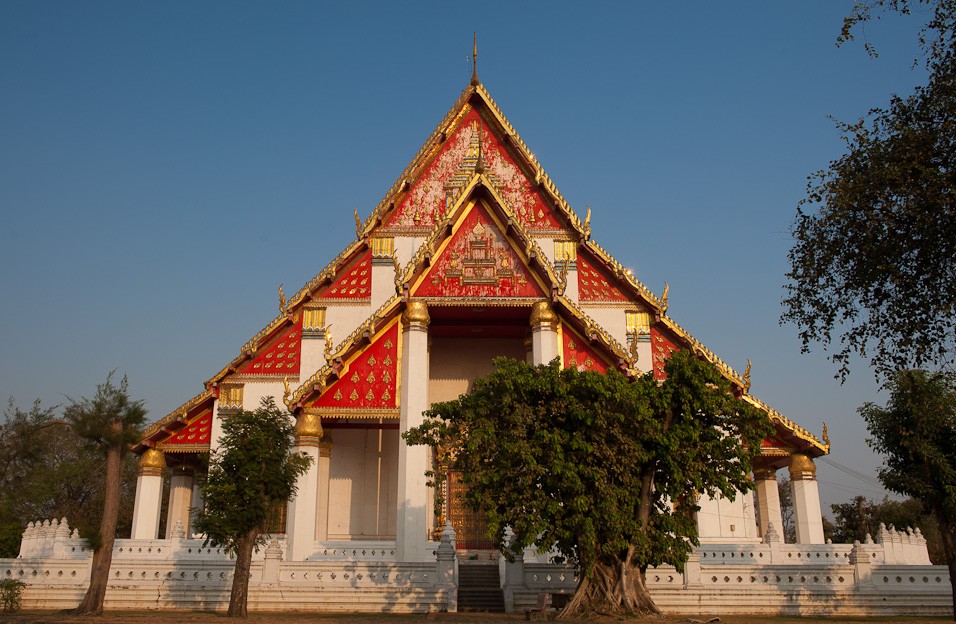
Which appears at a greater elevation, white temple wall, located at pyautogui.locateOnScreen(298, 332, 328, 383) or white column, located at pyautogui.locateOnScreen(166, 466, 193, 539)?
white temple wall, located at pyautogui.locateOnScreen(298, 332, 328, 383)

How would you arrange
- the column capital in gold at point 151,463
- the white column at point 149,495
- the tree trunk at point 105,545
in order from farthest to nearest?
→ 1. the column capital in gold at point 151,463
2. the white column at point 149,495
3. the tree trunk at point 105,545

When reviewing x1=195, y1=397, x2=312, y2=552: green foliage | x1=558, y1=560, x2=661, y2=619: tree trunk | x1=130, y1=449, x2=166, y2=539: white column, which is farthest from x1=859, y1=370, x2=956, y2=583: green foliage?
x1=130, y1=449, x2=166, y2=539: white column

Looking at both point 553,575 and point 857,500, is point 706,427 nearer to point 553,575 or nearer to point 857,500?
point 553,575

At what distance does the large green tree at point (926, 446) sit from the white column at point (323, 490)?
33.6 ft

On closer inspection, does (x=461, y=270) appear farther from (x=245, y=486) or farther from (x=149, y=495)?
(x=149, y=495)

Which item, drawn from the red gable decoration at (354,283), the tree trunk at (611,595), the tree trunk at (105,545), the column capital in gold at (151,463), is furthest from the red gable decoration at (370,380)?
the tree trunk at (611,595)

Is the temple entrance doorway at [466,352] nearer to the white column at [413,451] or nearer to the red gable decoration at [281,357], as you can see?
the white column at [413,451]

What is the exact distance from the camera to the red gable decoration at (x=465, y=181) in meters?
21.2

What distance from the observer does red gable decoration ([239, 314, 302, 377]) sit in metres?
20.0

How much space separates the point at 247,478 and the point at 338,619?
2.36m

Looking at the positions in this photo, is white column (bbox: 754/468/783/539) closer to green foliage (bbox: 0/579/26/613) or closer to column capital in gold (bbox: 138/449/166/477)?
column capital in gold (bbox: 138/449/166/477)

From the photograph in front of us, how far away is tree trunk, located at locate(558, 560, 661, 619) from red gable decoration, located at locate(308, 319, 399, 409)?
20.8ft

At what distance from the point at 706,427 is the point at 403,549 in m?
6.21

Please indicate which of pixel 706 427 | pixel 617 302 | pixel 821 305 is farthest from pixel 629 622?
pixel 617 302
